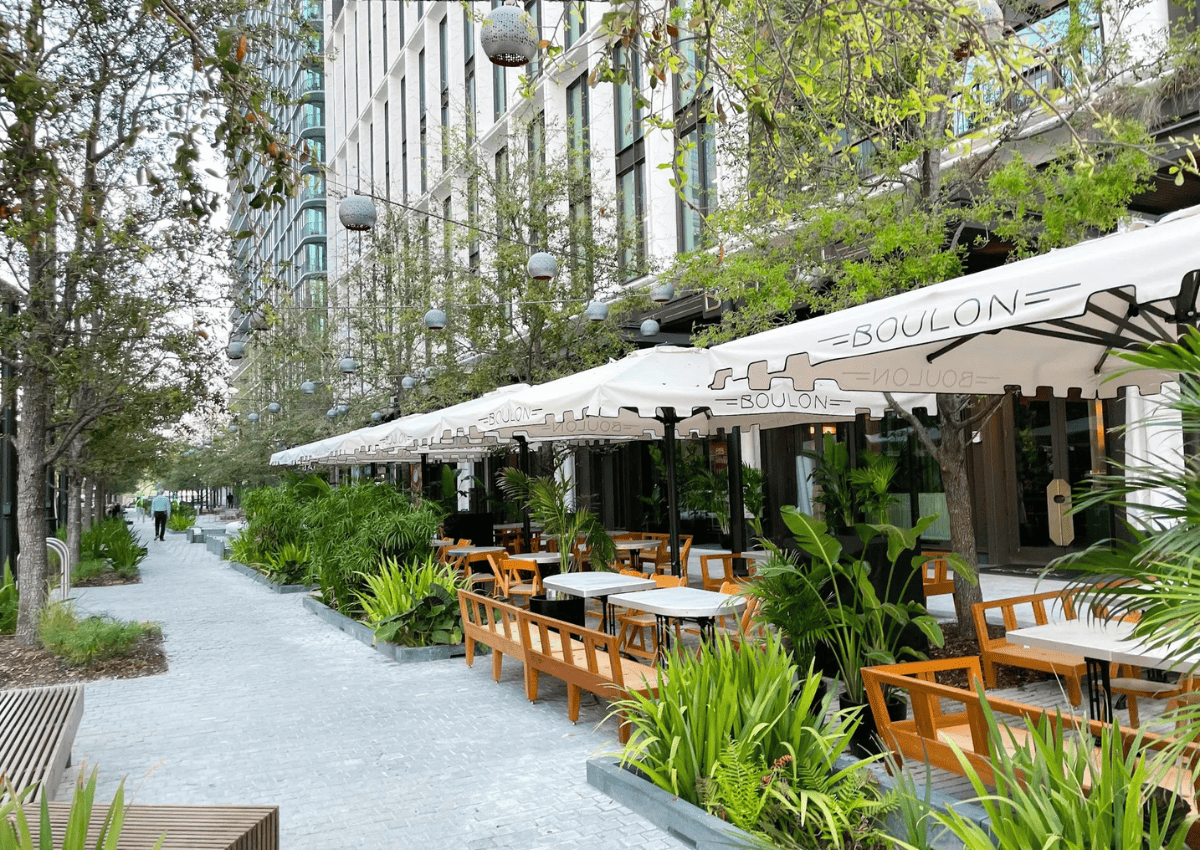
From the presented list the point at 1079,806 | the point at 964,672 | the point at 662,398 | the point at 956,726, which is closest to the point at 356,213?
the point at 662,398

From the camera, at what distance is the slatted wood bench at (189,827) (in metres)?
3.26

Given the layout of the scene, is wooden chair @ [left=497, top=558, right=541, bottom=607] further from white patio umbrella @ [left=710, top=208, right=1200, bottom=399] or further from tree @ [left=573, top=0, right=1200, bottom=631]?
white patio umbrella @ [left=710, top=208, right=1200, bottom=399]

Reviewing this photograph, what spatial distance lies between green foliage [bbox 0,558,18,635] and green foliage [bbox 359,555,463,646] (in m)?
3.88

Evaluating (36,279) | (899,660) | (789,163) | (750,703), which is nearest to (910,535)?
(899,660)

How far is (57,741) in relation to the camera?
5266mm

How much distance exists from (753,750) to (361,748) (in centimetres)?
305

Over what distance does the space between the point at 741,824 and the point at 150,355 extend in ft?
31.6

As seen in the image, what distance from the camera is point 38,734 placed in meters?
5.41

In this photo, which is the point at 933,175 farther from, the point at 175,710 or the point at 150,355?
the point at 150,355

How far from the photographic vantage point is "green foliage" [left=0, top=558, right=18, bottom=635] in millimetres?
10664

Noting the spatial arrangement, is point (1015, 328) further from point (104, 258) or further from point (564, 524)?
point (104, 258)

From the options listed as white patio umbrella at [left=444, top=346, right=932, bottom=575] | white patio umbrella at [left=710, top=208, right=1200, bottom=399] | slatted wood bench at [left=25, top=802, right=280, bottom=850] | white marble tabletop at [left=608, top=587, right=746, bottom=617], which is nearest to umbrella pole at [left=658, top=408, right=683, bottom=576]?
white patio umbrella at [left=444, top=346, right=932, bottom=575]

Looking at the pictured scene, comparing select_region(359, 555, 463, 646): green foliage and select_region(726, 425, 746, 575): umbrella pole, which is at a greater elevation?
select_region(726, 425, 746, 575): umbrella pole

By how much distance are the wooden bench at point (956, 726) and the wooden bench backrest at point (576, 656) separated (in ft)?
5.76
